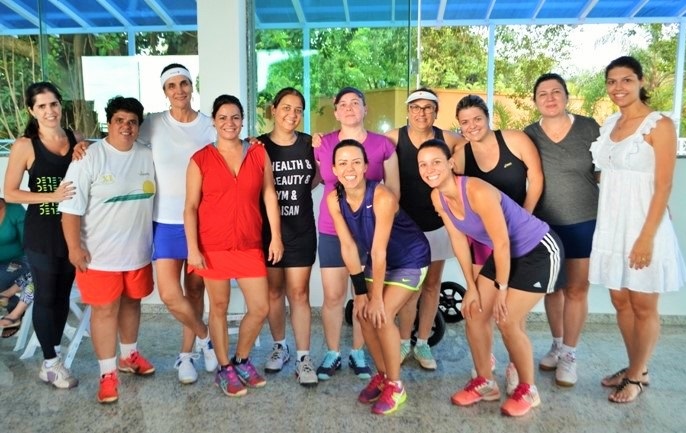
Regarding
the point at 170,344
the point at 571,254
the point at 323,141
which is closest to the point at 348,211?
the point at 323,141

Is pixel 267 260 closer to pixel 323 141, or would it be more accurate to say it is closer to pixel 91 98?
pixel 323 141

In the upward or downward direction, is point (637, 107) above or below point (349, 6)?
below

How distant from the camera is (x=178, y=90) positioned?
3010 mm

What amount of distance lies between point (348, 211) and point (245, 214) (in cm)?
54

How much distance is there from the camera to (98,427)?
105 inches

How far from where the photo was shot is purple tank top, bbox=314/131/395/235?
9.78 feet

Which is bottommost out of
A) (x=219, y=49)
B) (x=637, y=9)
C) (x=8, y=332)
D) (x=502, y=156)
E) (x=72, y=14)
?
(x=8, y=332)

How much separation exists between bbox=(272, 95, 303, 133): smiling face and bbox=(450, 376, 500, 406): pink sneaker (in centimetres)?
164

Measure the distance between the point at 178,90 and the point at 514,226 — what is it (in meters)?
1.87

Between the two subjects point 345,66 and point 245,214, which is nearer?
point 245,214

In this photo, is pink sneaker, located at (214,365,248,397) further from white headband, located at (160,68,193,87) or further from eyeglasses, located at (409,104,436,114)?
eyeglasses, located at (409,104,436,114)

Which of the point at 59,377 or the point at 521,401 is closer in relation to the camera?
the point at 521,401

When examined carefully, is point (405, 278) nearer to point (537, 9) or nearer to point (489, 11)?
point (489, 11)

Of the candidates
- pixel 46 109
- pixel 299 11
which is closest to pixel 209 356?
pixel 46 109
